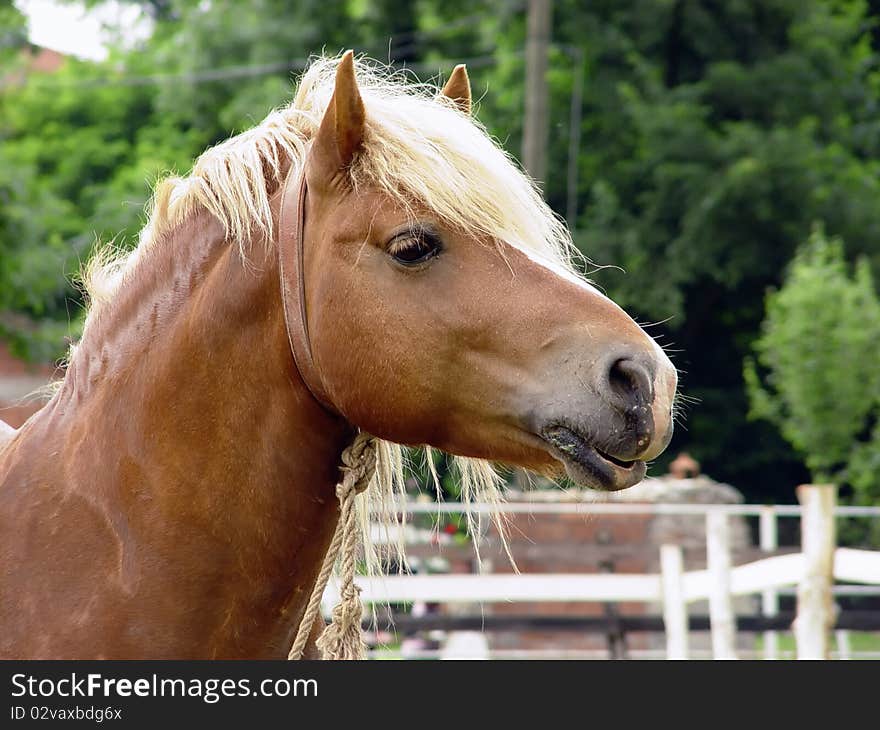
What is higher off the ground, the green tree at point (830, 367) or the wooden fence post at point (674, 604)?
the green tree at point (830, 367)

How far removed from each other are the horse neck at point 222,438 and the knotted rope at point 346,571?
3 centimetres

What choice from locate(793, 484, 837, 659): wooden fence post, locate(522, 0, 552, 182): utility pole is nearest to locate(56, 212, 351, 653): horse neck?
locate(793, 484, 837, 659): wooden fence post

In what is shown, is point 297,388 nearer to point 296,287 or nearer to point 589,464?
point 296,287

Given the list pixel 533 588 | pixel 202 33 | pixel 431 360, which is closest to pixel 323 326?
pixel 431 360

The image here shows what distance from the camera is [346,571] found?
2.47m

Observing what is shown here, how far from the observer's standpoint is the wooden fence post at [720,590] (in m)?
6.72

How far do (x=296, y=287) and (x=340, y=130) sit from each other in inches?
12.8

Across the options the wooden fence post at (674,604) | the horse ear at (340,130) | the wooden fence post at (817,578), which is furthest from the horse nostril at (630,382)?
the wooden fence post at (674,604)

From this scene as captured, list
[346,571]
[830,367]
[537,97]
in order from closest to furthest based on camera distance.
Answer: [346,571], [537,97], [830,367]

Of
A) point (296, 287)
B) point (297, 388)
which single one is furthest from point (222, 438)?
point (296, 287)

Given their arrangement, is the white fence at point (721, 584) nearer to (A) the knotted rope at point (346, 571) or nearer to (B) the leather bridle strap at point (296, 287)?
(A) the knotted rope at point (346, 571)

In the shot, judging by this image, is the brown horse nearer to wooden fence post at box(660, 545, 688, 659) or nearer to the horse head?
the horse head

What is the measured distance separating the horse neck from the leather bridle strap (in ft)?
0.11

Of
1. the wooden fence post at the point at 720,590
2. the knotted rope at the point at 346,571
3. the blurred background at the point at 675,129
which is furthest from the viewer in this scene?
the blurred background at the point at 675,129
